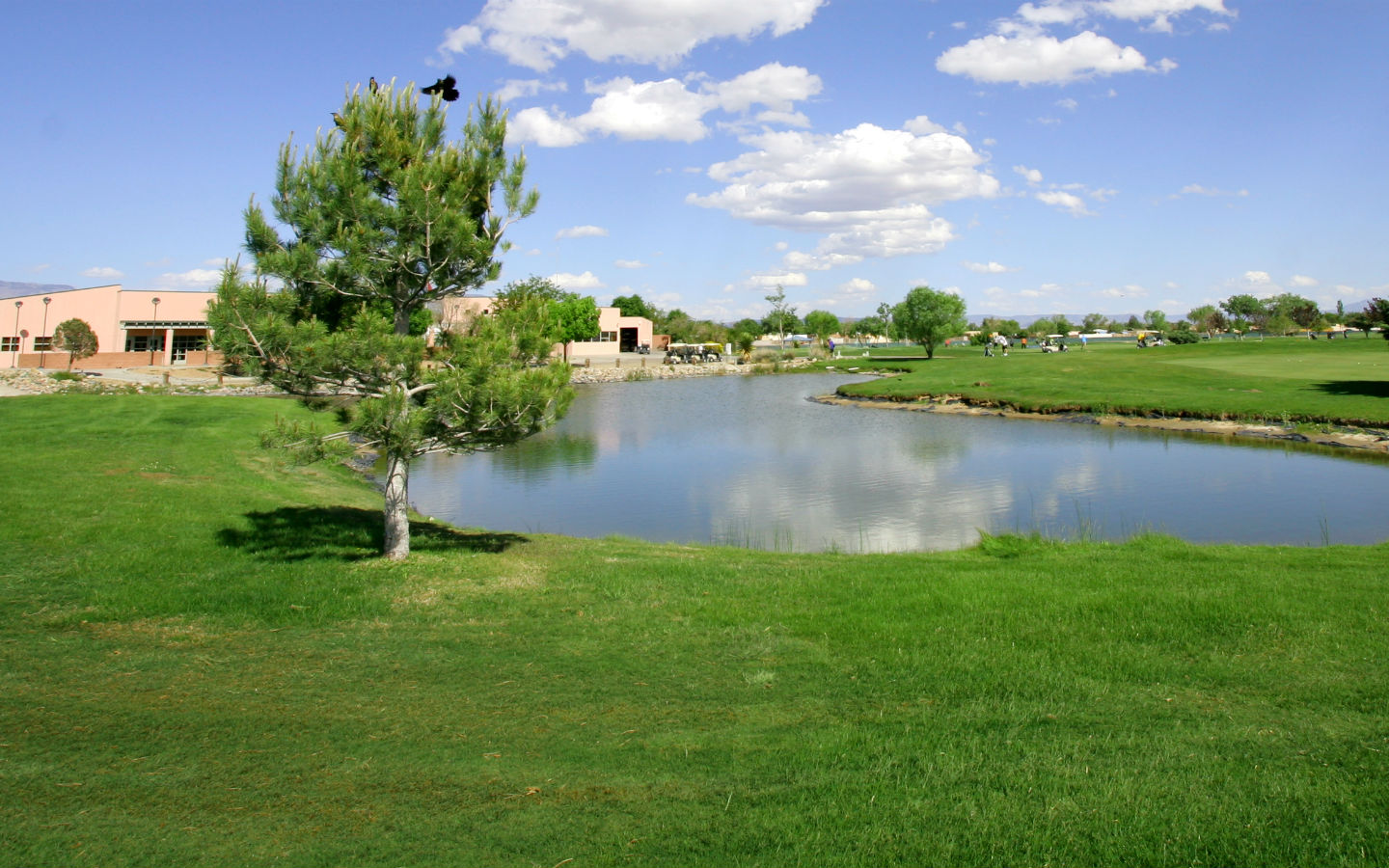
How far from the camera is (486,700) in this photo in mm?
6766

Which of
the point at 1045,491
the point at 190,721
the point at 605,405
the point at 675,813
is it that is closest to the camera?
the point at 675,813

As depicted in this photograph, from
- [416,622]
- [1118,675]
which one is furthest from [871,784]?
[416,622]

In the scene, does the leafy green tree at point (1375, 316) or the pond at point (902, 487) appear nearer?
the pond at point (902, 487)

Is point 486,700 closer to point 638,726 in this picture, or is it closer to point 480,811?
point 638,726

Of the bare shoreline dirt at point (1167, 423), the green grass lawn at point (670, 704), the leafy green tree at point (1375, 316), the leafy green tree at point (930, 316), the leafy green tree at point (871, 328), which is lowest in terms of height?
the green grass lawn at point (670, 704)

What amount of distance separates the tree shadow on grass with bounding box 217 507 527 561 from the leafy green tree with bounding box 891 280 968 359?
75.2 metres

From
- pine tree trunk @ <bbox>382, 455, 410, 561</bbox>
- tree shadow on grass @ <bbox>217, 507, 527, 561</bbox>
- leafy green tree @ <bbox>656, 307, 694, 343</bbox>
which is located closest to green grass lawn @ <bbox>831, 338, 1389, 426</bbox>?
tree shadow on grass @ <bbox>217, 507, 527, 561</bbox>

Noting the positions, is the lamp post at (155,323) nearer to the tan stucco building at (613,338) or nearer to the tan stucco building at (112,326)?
the tan stucco building at (112,326)

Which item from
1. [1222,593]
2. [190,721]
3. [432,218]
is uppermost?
[432,218]

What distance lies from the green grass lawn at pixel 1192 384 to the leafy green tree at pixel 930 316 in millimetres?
18990

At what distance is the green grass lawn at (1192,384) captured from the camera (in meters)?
34.2

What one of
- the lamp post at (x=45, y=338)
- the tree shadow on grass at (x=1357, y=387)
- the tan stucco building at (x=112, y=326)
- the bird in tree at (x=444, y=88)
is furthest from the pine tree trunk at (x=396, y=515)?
the lamp post at (x=45, y=338)

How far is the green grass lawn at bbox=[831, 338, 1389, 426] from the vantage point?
34156 millimetres

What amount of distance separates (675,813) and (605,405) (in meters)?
43.7
